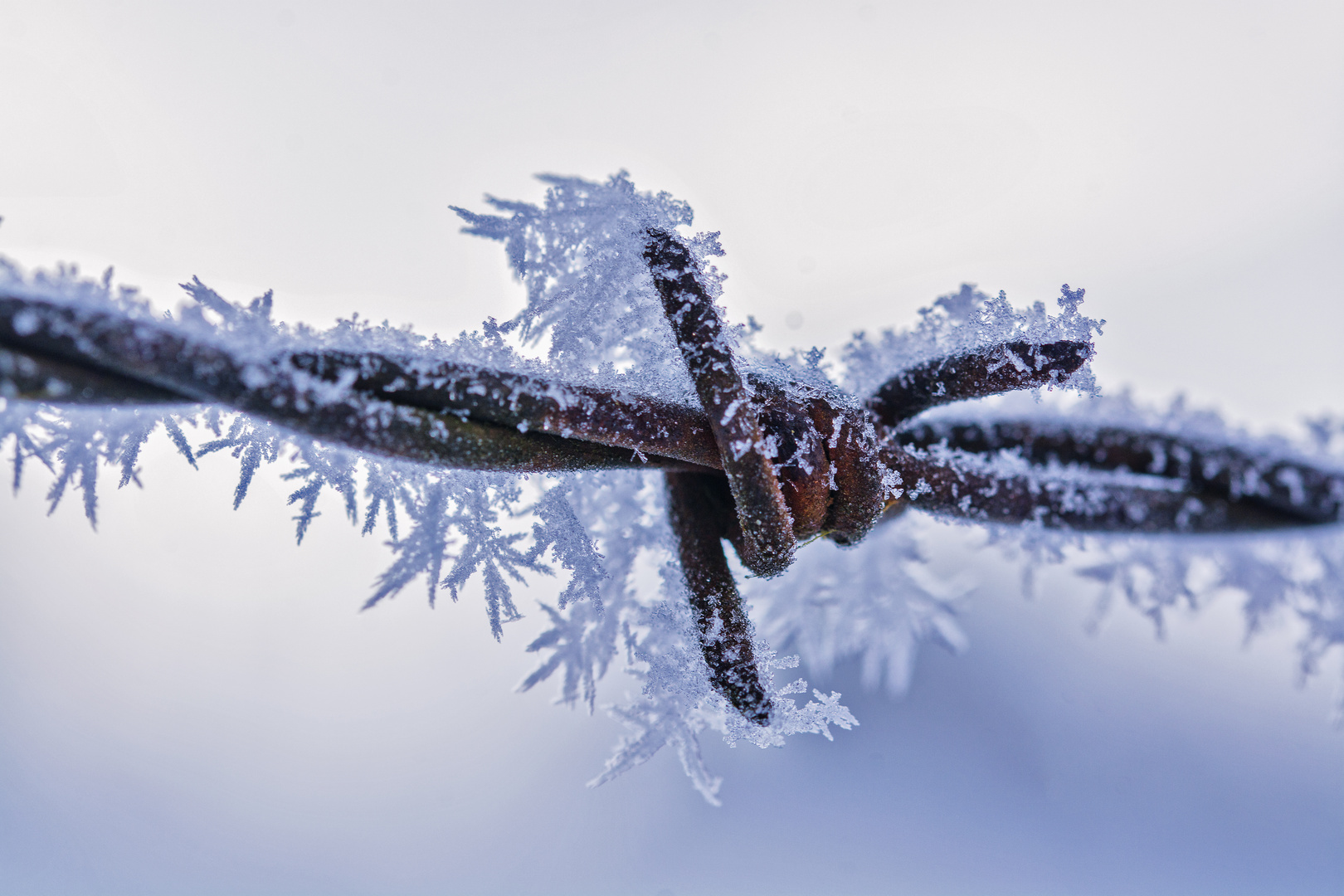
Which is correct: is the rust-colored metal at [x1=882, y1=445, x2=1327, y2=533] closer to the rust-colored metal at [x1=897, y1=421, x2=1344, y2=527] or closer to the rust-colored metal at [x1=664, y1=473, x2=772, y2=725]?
A: the rust-colored metal at [x1=897, y1=421, x2=1344, y2=527]

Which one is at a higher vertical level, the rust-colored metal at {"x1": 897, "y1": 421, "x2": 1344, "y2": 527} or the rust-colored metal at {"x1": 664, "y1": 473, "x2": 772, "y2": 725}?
the rust-colored metal at {"x1": 897, "y1": 421, "x2": 1344, "y2": 527}

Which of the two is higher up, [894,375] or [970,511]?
[894,375]

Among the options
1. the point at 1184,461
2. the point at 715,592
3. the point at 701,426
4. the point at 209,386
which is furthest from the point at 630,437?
the point at 1184,461

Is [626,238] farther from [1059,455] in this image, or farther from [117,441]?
[1059,455]

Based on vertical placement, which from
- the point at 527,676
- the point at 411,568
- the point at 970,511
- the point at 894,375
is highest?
the point at 894,375

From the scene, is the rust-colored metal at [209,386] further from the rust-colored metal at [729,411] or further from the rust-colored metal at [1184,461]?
the rust-colored metal at [1184,461]

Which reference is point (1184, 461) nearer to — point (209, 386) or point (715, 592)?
point (715, 592)

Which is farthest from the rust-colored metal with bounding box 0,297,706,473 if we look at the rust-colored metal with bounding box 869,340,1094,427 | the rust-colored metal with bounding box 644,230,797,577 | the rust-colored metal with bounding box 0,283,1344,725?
the rust-colored metal with bounding box 869,340,1094,427

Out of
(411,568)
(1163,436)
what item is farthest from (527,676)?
(1163,436)

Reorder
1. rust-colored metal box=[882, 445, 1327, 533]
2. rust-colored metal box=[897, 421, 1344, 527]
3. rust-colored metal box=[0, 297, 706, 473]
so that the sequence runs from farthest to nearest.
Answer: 1. rust-colored metal box=[897, 421, 1344, 527]
2. rust-colored metal box=[882, 445, 1327, 533]
3. rust-colored metal box=[0, 297, 706, 473]
